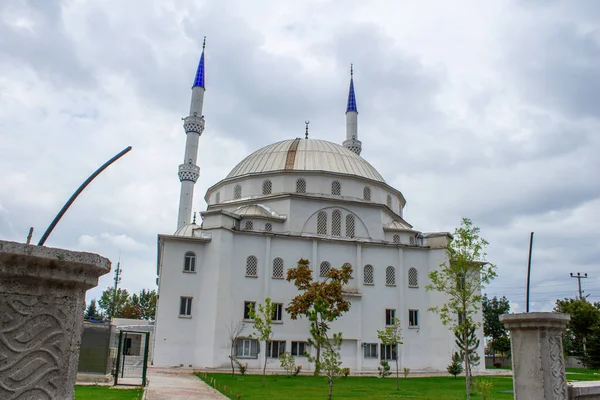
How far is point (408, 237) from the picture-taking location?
34.1 m

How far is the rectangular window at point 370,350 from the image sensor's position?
29906mm

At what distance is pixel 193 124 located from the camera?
38.8 m

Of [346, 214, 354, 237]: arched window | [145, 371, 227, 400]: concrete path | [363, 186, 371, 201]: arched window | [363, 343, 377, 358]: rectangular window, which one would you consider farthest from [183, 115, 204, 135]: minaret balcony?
[145, 371, 227, 400]: concrete path

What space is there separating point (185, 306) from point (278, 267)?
5.73m

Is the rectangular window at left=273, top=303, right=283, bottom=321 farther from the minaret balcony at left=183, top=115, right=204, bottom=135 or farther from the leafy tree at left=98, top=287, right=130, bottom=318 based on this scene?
the leafy tree at left=98, top=287, right=130, bottom=318

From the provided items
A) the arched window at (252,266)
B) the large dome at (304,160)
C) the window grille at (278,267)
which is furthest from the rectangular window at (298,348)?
the large dome at (304,160)

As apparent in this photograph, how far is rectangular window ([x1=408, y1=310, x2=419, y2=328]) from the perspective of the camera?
102ft

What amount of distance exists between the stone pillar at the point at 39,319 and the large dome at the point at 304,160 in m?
31.4

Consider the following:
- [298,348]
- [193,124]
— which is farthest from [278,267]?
[193,124]

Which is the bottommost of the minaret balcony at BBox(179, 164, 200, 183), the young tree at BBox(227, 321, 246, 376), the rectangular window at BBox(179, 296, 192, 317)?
the young tree at BBox(227, 321, 246, 376)

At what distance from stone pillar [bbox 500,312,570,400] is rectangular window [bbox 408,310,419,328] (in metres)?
25.1

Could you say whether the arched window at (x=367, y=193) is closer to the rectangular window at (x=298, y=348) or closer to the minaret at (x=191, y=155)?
the rectangular window at (x=298, y=348)

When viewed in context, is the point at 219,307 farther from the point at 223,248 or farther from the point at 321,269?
the point at 321,269

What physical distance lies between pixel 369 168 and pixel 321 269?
1108 centimetres
